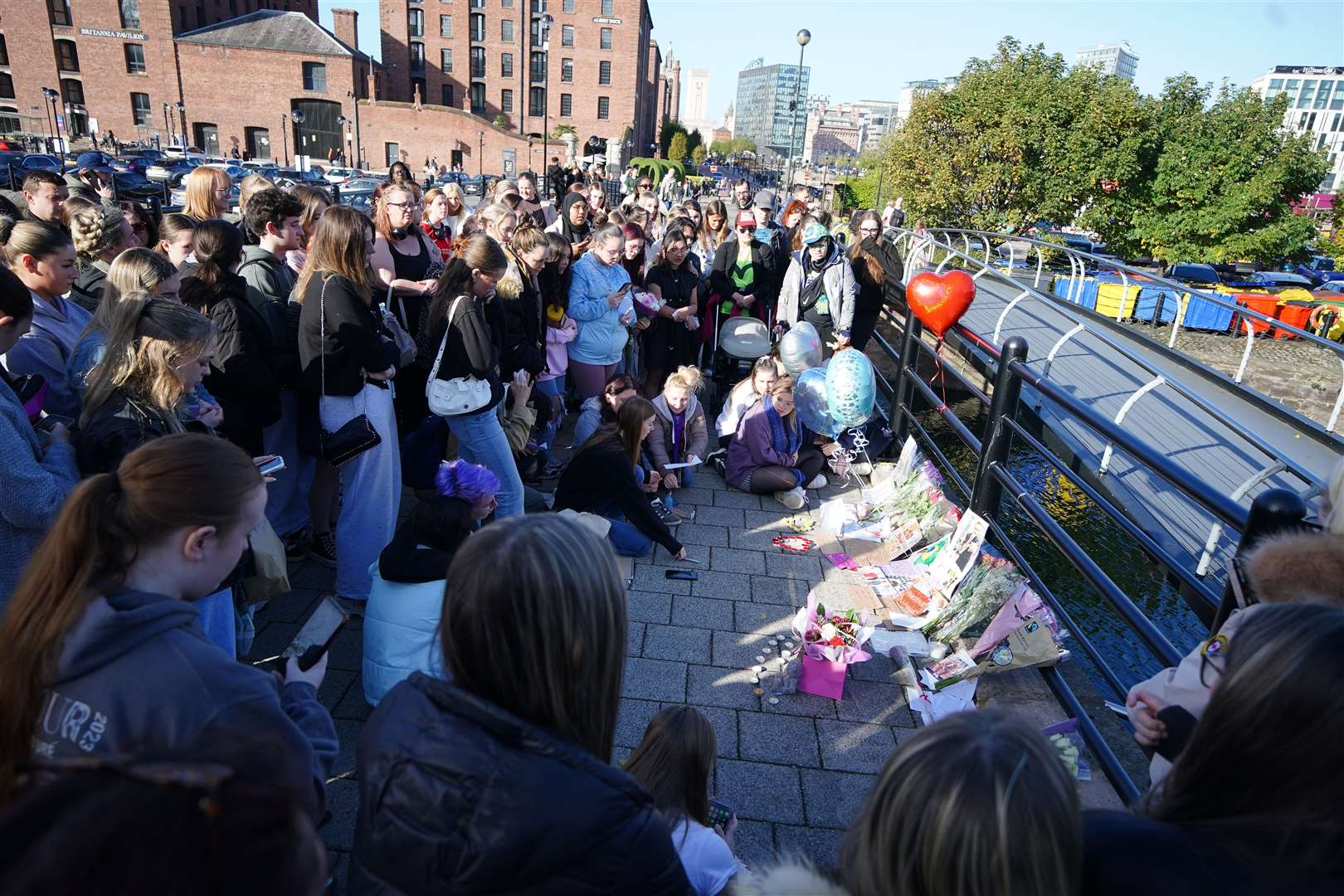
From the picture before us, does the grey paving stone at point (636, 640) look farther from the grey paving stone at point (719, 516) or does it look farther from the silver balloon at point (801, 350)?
the silver balloon at point (801, 350)

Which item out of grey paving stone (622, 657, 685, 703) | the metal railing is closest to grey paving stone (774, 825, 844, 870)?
grey paving stone (622, 657, 685, 703)

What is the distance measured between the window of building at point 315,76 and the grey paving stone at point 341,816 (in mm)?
57612

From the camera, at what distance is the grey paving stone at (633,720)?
324 cm

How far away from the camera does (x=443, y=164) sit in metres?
53.7

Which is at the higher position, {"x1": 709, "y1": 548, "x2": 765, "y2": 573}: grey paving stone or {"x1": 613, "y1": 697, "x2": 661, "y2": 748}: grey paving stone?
{"x1": 613, "y1": 697, "x2": 661, "y2": 748}: grey paving stone

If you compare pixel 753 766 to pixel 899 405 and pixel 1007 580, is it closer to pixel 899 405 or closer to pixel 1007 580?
pixel 1007 580

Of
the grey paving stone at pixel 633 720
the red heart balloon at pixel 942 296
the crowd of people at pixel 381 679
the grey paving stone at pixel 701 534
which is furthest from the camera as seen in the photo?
the red heart balloon at pixel 942 296

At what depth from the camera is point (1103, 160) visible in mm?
22250

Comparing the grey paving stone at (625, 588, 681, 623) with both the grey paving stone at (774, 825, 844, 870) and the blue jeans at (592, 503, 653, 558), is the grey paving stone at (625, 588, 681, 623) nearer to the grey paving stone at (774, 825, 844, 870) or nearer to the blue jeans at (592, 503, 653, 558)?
the blue jeans at (592, 503, 653, 558)

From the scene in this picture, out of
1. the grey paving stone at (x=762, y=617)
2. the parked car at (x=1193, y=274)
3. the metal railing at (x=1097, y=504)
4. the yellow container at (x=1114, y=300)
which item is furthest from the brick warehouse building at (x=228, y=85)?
the grey paving stone at (x=762, y=617)

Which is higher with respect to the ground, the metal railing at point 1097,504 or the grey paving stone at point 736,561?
the metal railing at point 1097,504

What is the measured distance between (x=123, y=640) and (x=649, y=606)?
2.98 m

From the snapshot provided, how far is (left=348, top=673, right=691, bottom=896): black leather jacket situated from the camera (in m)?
1.22

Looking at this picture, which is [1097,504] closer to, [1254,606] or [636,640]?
[1254,606]
